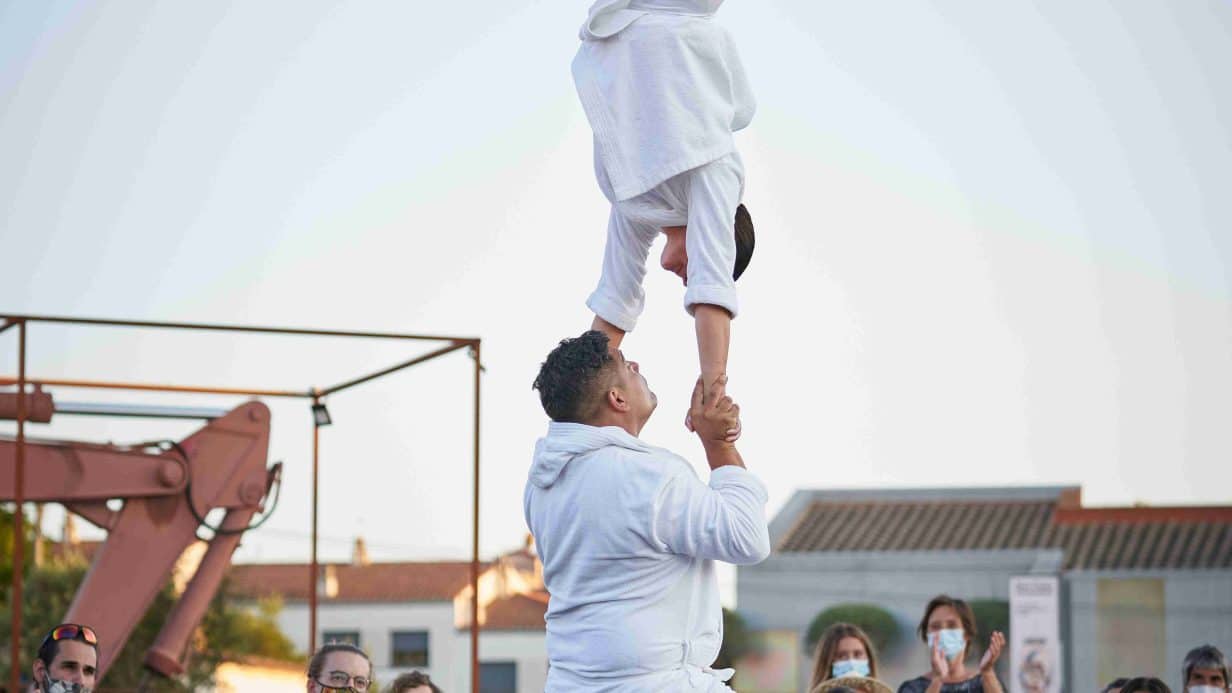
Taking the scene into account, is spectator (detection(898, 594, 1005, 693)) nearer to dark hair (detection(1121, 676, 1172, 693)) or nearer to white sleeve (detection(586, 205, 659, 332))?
dark hair (detection(1121, 676, 1172, 693))

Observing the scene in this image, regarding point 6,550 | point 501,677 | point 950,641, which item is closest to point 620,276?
point 950,641

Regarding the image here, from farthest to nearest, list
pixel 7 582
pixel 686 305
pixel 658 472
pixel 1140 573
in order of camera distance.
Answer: pixel 7 582 < pixel 1140 573 < pixel 686 305 < pixel 658 472

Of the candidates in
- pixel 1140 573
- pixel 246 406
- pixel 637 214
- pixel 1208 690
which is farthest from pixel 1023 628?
pixel 637 214

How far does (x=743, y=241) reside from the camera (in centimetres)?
462

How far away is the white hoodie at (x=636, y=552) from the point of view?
149 inches

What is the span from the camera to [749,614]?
3847 centimetres

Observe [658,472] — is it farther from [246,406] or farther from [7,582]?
[7,582]

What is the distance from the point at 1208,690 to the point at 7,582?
3933 centimetres

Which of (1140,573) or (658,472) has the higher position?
(1140,573)

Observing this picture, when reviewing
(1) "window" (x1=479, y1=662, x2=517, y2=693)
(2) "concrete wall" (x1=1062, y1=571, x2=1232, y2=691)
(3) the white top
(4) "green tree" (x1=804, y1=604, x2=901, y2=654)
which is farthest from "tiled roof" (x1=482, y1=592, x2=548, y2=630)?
(3) the white top

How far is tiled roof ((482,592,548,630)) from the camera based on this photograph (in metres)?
61.8

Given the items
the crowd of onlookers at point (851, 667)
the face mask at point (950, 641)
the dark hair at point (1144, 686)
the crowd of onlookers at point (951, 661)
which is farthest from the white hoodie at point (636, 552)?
the face mask at point (950, 641)

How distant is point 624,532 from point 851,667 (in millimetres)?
4009

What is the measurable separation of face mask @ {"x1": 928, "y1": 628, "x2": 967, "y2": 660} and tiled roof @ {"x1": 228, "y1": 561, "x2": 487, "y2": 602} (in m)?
55.6
